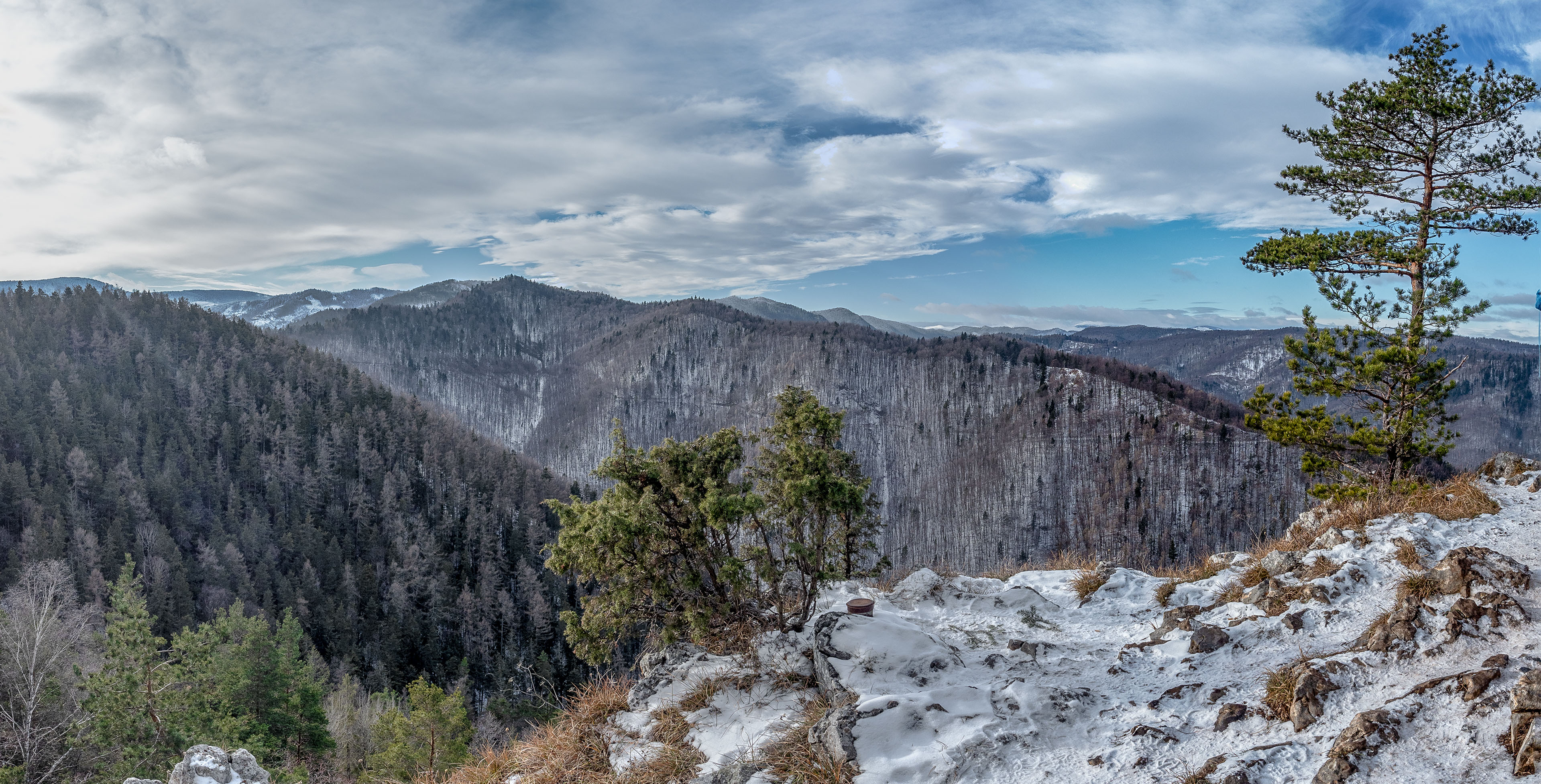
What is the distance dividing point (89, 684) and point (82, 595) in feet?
224

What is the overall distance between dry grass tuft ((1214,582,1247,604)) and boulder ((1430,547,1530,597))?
2.28m

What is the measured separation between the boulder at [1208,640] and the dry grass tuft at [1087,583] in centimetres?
332

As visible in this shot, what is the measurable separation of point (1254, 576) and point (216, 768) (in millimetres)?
15439

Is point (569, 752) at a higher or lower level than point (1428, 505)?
lower

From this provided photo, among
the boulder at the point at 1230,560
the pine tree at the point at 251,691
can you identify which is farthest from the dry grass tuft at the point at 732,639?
the pine tree at the point at 251,691

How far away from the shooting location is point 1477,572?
25.1 feet

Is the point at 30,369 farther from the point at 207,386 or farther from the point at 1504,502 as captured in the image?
the point at 1504,502

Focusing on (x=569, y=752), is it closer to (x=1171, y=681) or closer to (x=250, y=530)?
(x=1171, y=681)

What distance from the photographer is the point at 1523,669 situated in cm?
606

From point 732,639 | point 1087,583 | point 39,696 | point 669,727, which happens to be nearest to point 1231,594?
point 1087,583

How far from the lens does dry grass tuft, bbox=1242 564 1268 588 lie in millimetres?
10430

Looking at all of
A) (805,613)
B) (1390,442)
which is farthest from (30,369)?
(1390,442)

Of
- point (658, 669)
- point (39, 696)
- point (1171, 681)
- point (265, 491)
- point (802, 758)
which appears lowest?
point (265, 491)

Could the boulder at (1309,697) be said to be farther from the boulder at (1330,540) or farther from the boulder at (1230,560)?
the boulder at (1230,560)
